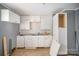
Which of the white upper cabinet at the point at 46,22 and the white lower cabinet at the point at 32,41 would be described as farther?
the white upper cabinet at the point at 46,22

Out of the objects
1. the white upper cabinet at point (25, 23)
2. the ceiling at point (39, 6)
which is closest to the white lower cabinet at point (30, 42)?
the white upper cabinet at point (25, 23)

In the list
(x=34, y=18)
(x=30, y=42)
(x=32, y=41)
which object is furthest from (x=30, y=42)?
(x=34, y=18)

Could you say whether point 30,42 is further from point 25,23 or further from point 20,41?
point 25,23

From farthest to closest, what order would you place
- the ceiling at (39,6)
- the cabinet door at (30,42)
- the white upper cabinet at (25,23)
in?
1. the white upper cabinet at (25,23)
2. the cabinet door at (30,42)
3. the ceiling at (39,6)

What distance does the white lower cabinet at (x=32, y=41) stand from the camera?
7.57 m

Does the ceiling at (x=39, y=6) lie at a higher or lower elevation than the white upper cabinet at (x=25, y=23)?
higher

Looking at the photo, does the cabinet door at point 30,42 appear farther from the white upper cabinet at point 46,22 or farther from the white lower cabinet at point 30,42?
the white upper cabinet at point 46,22

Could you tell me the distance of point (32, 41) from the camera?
759 cm

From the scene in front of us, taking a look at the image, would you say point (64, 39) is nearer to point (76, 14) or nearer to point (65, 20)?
point (65, 20)

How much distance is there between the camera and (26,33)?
8.46 m

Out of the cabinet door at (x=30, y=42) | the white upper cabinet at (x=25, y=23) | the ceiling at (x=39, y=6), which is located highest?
the ceiling at (x=39, y=6)

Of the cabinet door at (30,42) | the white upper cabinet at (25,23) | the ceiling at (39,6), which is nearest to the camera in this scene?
the ceiling at (39,6)

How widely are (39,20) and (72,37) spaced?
2.98 m

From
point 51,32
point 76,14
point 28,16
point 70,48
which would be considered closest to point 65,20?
point 76,14
